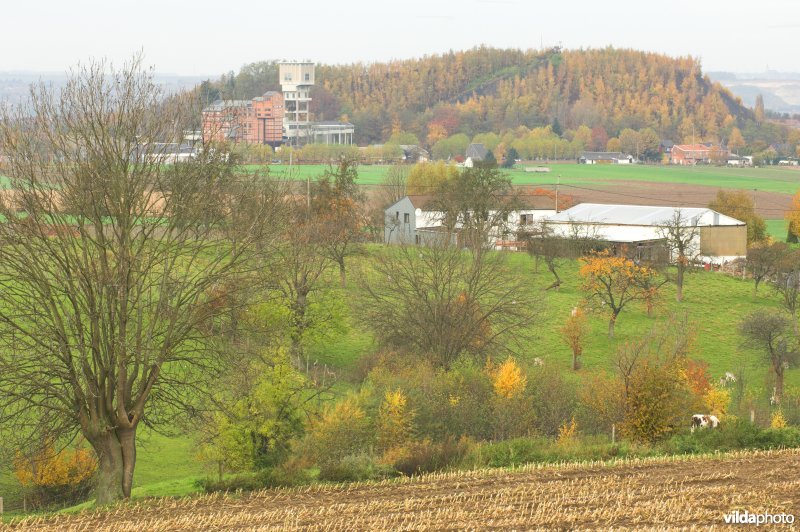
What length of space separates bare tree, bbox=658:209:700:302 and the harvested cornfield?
1047 inches

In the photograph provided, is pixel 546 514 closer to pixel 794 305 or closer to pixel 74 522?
pixel 74 522

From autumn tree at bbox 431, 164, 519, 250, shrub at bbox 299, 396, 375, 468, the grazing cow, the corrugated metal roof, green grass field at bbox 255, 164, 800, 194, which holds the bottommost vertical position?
the grazing cow

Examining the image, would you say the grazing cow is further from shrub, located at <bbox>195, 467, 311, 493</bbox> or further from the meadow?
shrub, located at <bbox>195, 467, 311, 493</bbox>

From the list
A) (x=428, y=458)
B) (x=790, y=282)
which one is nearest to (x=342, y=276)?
(x=790, y=282)

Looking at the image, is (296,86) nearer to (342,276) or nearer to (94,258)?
(342,276)

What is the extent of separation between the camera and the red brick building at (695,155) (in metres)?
158

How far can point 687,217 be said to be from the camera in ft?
190

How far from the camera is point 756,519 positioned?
1424cm

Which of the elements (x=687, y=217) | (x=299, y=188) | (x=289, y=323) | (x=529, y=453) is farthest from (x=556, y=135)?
(x=529, y=453)

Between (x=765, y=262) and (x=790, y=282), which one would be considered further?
(x=765, y=262)

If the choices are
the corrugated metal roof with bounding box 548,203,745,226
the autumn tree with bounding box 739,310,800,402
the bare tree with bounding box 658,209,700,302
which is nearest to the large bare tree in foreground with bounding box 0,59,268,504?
the autumn tree with bounding box 739,310,800,402

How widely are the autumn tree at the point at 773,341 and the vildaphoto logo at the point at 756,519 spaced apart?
18.9 m

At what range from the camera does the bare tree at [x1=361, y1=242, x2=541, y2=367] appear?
106ft

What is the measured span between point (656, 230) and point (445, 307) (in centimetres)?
2373
